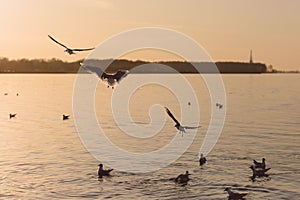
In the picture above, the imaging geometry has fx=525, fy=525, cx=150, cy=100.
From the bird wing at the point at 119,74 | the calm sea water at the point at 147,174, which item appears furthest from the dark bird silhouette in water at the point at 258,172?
the bird wing at the point at 119,74

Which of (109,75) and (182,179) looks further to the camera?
(182,179)

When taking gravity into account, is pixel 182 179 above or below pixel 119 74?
below

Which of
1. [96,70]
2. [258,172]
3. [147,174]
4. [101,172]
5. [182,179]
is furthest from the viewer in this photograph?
[147,174]

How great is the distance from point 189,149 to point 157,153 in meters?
2.87

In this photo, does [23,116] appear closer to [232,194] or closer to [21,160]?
[21,160]

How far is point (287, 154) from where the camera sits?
33688 millimetres

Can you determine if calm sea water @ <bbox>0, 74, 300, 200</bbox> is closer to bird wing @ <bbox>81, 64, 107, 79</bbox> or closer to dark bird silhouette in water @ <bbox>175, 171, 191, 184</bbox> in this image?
dark bird silhouette in water @ <bbox>175, 171, 191, 184</bbox>

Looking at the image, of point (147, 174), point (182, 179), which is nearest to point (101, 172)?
point (147, 174)

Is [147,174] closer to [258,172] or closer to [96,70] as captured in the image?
[258,172]

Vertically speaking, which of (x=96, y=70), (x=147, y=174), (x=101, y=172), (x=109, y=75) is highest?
(x=96, y=70)

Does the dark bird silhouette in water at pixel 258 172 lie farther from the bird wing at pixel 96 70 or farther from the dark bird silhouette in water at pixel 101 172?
the bird wing at pixel 96 70

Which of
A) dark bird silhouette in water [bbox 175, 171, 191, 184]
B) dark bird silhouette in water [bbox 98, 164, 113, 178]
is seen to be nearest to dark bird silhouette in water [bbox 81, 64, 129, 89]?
dark bird silhouette in water [bbox 175, 171, 191, 184]

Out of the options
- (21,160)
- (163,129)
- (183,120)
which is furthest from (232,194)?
(183,120)

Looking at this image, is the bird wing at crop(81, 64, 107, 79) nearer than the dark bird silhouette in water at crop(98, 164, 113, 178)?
Yes
